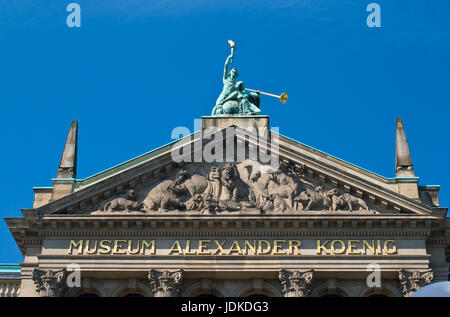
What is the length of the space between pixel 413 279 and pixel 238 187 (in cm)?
874

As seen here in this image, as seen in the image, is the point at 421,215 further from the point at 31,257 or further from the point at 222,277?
the point at 31,257

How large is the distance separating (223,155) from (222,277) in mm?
5808

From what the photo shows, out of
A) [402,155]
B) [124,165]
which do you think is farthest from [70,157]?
[402,155]

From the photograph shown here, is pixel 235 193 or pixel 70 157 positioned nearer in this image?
pixel 235 193

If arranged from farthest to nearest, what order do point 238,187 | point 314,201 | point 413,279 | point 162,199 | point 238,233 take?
point 238,187 → point 162,199 → point 314,201 → point 238,233 → point 413,279

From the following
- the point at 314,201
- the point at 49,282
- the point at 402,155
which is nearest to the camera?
the point at 49,282

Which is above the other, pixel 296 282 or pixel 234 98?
pixel 234 98

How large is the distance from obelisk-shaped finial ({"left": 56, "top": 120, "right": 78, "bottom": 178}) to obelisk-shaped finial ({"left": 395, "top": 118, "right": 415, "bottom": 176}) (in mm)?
15089

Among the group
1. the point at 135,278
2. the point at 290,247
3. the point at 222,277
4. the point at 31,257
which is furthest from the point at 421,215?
the point at 31,257

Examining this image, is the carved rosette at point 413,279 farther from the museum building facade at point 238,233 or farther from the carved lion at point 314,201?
the carved lion at point 314,201

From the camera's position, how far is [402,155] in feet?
135

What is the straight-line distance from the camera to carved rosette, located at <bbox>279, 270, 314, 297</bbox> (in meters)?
38.0

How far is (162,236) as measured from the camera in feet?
129

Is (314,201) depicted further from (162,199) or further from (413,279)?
(162,199)
